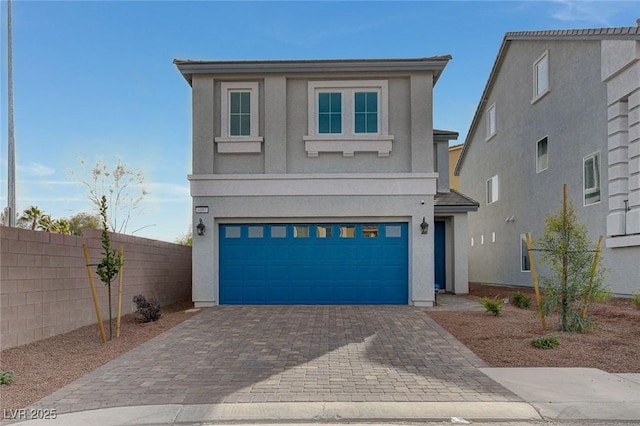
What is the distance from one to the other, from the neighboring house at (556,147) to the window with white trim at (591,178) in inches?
1.2

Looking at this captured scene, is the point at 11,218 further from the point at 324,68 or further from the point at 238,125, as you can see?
the point at 324,68

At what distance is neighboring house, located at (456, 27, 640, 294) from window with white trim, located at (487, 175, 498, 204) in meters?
0.04

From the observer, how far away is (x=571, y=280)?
33.3 feet

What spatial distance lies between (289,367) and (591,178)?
38.7 feet

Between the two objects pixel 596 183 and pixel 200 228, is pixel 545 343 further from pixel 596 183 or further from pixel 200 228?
pixel 200 228

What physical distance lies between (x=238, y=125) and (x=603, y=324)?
10175 millimetres

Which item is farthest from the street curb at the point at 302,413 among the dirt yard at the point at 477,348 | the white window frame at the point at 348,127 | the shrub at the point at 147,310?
the white window frame at the point at 348,127

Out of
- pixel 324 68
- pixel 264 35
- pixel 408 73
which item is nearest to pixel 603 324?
pixel 408 73

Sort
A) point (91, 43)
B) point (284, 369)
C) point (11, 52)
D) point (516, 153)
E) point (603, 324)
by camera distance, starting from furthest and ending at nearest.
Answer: point (516, 153), point (91, 43), point (11, 52), point (603, 324), point (284, 369)

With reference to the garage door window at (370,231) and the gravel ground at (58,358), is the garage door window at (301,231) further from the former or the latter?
the gravel ground at (58,358)

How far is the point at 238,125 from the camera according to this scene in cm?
1498

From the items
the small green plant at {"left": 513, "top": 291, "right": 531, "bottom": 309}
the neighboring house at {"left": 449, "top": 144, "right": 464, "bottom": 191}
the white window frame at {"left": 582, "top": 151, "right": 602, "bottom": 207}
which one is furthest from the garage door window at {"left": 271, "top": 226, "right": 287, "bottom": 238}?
the neighboring house at {"left": 449, "top": 144, "right": 464, "bottom": 191}

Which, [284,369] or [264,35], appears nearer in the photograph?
[284,369]

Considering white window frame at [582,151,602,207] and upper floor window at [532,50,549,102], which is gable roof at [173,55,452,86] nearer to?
white window frame at [582,151,602,207]
